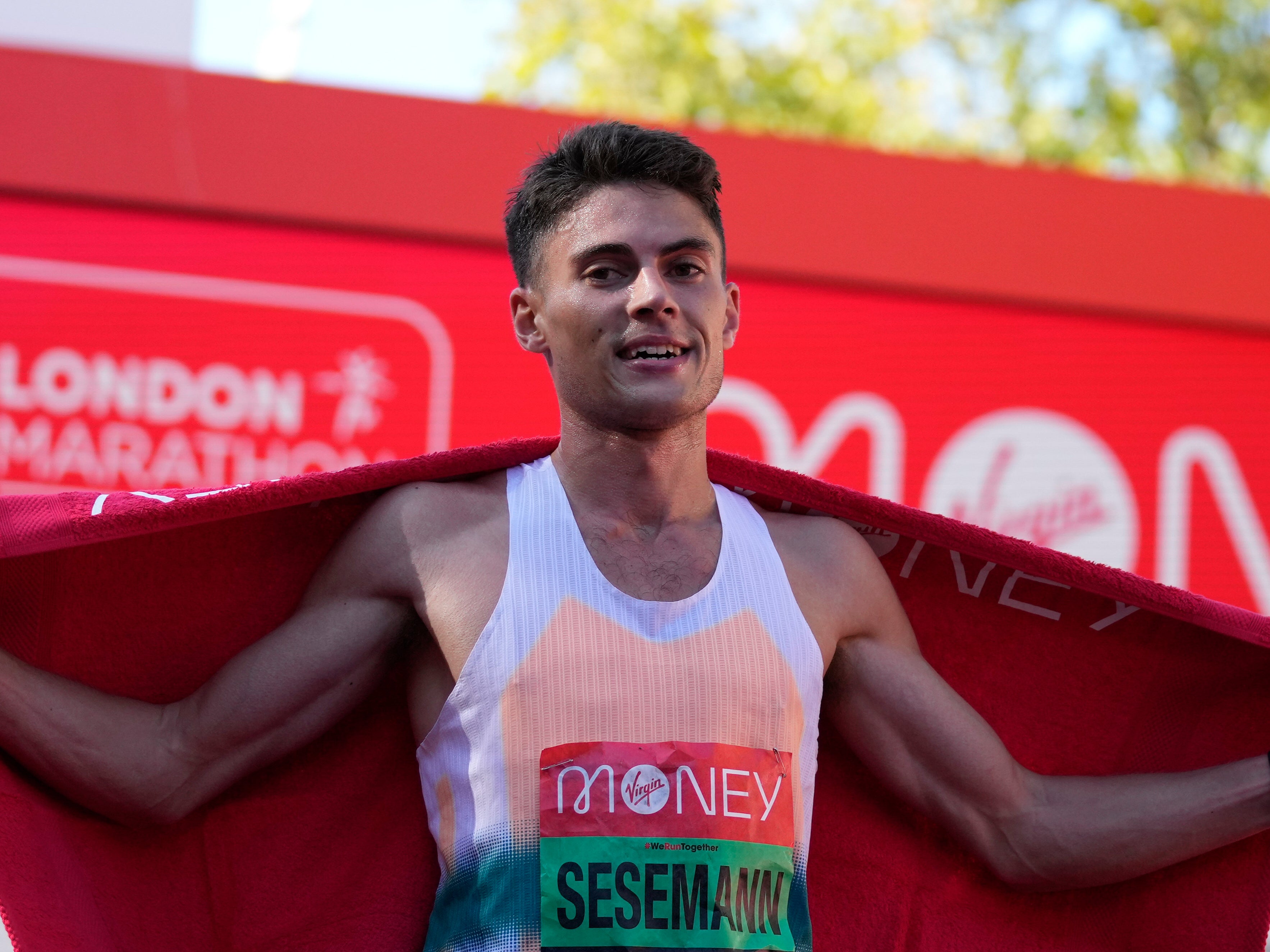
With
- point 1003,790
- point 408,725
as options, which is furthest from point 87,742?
point 1003,790

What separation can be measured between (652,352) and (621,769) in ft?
2.16

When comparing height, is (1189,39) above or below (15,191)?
above

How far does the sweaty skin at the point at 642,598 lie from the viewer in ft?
6.82

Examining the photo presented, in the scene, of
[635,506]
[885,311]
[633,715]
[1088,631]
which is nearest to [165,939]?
[633,715]

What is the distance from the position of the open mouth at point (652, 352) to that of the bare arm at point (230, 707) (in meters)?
0.45

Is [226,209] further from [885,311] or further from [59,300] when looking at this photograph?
[885,311]

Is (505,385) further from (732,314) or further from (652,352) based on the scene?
(652,352)

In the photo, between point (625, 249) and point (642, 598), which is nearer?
point (642, 598)

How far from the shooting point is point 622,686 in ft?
6.64

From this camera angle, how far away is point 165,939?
211 cm

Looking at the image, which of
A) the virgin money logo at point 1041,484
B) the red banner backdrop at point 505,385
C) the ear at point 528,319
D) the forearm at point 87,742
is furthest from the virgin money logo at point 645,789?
the virgin money logo at point 1041,484

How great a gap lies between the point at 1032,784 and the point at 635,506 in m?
0.79

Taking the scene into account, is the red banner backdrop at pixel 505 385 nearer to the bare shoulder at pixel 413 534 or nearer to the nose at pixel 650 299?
the bare shoulder at pixel 413 534

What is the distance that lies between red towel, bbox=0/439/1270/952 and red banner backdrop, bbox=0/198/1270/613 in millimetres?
2337
